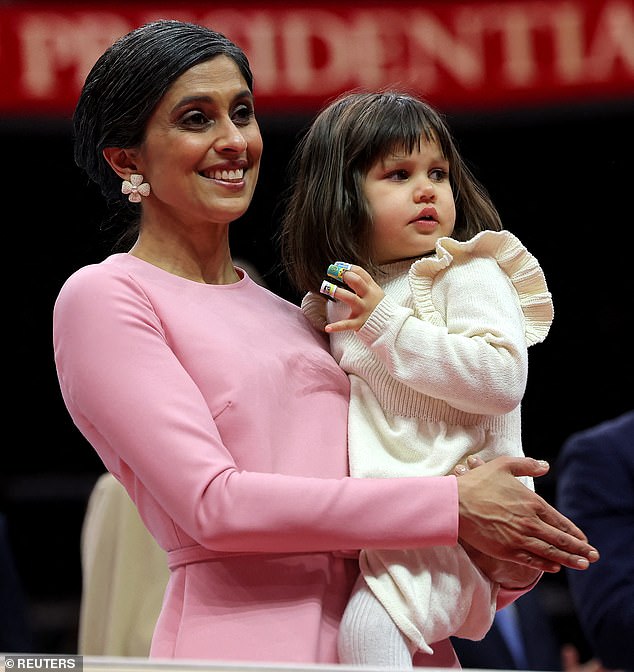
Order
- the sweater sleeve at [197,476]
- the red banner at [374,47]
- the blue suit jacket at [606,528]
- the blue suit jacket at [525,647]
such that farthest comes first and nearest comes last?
the red banner at [374,47]
the blue suit jacket at [525,647]
the blue suit jacket at [606,528]
the sweater sleeve at [197,476]

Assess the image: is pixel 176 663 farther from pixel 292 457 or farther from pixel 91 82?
pixel 91 82

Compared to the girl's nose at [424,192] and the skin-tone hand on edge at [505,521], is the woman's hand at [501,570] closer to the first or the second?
the skin-tone hand on edge at [505,521]

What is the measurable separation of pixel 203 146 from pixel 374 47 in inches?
124

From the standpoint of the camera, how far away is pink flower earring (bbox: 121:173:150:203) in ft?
6.21

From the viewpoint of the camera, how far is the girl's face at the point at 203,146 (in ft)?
5.98

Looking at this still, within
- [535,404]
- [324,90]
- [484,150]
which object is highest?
[324,90]

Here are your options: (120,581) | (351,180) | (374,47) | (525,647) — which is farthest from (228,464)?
(374,47)

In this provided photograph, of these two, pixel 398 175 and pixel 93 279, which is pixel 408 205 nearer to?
pixel 398 175

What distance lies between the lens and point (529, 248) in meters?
5.82

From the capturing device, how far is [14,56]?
4.82 meters

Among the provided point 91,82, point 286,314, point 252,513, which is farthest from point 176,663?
point 91,82

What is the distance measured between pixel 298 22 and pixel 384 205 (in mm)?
3146

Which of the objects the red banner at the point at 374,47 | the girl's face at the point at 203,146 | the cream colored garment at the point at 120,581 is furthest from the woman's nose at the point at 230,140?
the red banner at the point at 374,47

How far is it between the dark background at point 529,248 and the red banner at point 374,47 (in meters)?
0.82
